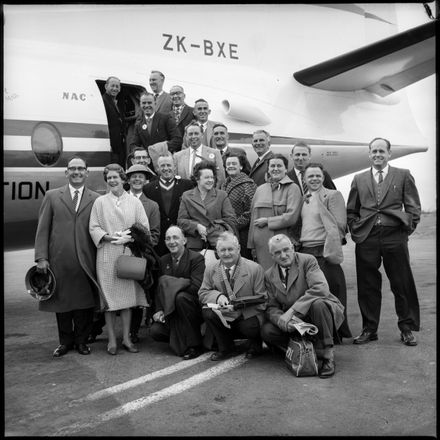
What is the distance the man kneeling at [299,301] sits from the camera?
426 centimetres

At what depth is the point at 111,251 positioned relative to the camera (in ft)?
16.1

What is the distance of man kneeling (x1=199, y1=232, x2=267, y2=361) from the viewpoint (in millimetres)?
4523

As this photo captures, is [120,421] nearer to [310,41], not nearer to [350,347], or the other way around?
[350,347]

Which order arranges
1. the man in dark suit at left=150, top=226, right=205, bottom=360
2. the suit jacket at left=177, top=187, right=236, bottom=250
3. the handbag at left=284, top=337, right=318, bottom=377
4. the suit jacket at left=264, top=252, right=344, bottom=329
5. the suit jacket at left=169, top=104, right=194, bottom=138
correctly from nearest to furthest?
1. the handbag at left=284, top=337, right=318, bottom=377
2. the suit jacket at left=264, top=252, right=344, bottom=329
3. the man in dark suit at left=150, top=226, right=205, bottom=360
4. the suit jacket at left=177, top=187, right=236, bottom=250
5. the suit jacket at left=169, top=104, right=194, bottom=138

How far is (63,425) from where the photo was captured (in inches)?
132

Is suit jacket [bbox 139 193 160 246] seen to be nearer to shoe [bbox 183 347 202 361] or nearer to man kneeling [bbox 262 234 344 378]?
shoe [bbox 183 347 202 361]

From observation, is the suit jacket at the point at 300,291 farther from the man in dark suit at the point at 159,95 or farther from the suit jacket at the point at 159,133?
the man in dark suit at the point at 159,95

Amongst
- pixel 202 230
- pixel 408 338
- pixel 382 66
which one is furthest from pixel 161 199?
pixel 382 66

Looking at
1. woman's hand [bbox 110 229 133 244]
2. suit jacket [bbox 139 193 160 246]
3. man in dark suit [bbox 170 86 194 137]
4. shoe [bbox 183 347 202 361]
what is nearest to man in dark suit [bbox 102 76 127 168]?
man in dark suit [bbox 170 86 194 137]

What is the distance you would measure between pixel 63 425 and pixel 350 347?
8.92 feet

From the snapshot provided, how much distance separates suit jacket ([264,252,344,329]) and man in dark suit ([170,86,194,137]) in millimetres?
2812

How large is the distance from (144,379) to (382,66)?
21.5 feet

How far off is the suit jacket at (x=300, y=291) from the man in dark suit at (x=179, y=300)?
71 cm

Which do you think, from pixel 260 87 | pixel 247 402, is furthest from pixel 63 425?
pixel 260 87
